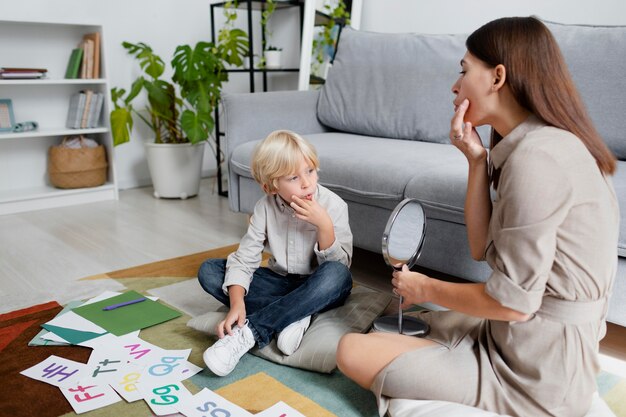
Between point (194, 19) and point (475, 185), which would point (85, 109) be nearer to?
point (194, 19)

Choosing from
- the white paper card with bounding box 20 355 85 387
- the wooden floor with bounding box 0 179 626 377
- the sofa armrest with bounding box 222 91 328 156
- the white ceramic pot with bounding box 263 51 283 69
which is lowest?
the wooden floor with bounding box 0 179 626 377

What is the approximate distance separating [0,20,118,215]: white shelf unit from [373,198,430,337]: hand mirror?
2.51 meters

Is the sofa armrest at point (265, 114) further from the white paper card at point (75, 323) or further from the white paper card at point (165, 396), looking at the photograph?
the white paper card at point (165, 396)

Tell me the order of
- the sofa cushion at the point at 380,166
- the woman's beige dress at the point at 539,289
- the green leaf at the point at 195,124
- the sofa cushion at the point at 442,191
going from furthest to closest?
the green leaf at the point at 195,124 < the sofa cushion at the point at 380,166 < the sofa cushion at the point at 442,191 < the woman's beige dress at the point at 539,289

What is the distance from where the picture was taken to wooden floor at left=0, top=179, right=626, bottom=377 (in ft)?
6.82

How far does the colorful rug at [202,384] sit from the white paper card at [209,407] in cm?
3

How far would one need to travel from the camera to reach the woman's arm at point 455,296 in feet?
3.61

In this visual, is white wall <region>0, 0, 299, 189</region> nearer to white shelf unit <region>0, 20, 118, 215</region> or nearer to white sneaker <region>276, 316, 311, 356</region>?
white shelf unit <region>0, 20, 118, 215</region>

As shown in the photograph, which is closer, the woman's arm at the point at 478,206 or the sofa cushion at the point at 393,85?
the woman's arm at the point at 478,206

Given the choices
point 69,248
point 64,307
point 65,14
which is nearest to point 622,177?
point 64,307

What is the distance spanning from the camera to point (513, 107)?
3.76 ft

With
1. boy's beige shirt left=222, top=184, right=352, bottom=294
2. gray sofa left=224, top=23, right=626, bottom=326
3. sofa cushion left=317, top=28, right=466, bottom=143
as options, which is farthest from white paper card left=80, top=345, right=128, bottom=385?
sofa cushion left=317, top=28, right=466, bottom=143

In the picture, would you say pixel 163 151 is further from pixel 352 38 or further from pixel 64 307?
pixel 64 307

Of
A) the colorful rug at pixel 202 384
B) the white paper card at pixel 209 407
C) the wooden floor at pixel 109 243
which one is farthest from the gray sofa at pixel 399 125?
the white paper card at pixel 209 407
